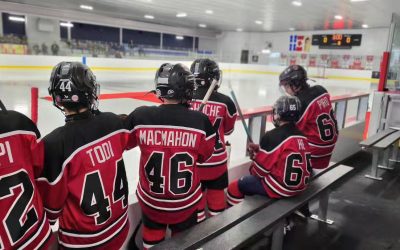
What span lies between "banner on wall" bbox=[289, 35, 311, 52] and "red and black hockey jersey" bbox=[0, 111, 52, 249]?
71.3ft

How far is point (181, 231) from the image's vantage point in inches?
62.6

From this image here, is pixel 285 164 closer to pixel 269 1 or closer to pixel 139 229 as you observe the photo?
pixel 139 229

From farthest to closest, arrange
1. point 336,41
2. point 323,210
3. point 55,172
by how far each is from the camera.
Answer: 1. point 336,41
2. point 323,210
3. point 55,172

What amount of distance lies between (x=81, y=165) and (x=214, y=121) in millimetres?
997

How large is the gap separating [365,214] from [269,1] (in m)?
A: 10.8

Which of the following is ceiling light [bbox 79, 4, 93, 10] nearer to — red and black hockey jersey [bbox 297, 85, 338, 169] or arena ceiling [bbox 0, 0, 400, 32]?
arena ceiling [bbox 0, 0, 400, 32]

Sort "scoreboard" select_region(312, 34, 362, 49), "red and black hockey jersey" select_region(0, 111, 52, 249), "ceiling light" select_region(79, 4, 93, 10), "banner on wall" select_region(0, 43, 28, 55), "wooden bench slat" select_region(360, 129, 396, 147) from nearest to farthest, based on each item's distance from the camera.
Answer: "red and black hockey jersey" select_region(0, 111, 52, 249) < "wooden bench slat" select_region(360, 129, 396, 147) < "banner on wall" select_region(0, 43, 28, 55) < "ceiling light" select_region(79, 4, 93, 10) < "scoreboard" select_region(312, 34, 362, 49)

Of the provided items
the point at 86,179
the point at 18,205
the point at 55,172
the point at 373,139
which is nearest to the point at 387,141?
the point at 373,139

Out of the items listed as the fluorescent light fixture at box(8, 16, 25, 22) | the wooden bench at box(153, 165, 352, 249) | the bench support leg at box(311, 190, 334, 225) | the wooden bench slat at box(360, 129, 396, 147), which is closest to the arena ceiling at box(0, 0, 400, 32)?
the fluorescent light fixture at box(8, 16, 25, 22)

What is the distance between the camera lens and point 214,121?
6.61 feet

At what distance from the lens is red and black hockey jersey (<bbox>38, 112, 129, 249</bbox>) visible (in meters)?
1.13

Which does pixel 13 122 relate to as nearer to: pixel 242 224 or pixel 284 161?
pixel 242 224

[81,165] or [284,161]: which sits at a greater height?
[81,165]

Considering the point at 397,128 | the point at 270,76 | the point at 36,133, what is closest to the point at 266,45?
the point at 270,76
